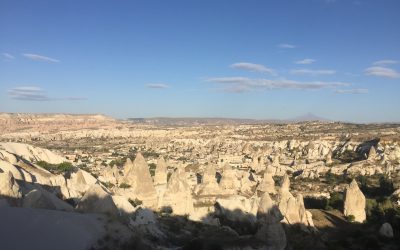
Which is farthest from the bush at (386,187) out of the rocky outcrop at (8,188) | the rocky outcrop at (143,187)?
the rocky outcrop at (8,188)

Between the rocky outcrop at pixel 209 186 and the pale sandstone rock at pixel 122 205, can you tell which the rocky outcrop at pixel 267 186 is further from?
the pale sandstone rock at pixel 122 205

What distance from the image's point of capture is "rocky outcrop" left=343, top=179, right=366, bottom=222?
35.9 m

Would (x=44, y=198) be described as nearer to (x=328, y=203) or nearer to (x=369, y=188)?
(x=328, y=203)

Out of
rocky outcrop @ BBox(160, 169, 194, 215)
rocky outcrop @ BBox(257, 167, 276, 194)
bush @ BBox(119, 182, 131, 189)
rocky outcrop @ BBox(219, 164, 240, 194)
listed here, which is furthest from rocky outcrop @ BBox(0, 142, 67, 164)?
rocky outcrop @ BBox(257, 167, 276, 194)

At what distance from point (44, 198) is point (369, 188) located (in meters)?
43.2

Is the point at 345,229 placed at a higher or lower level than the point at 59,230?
lower

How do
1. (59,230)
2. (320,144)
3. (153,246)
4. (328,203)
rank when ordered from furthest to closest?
(320,144) → (328,203) → (153,246) → (59,230)

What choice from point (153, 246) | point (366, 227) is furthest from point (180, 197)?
point (366, 227)

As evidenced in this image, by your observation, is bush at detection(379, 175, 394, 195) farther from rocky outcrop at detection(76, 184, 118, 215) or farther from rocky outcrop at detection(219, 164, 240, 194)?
rocky outcrop at detection(76, 184, 118, 215)

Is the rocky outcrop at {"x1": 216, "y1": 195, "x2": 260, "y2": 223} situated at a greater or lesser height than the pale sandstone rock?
lesser

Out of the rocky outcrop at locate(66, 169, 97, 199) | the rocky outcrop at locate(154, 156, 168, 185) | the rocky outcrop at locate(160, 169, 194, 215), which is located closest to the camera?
the rocky outcrop at locate(66, 169, 97, 199)

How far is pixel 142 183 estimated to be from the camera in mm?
29031

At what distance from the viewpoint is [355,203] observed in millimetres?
36062

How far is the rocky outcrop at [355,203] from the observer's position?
35938mm
